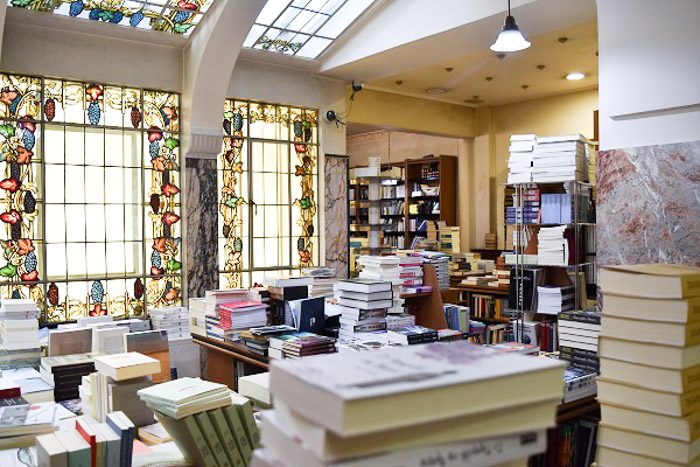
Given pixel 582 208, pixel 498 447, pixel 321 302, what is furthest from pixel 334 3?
pixel 498 447

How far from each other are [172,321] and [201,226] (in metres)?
1.19

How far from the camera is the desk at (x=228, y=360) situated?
461cm

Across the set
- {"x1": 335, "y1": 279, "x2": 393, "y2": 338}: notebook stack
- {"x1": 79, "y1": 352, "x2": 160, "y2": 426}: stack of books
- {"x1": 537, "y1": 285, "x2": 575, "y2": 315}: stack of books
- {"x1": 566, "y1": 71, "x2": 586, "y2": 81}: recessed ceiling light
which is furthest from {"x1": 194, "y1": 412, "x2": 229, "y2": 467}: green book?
{"x1": 566, "y1": 71, "x2": 586, "y2": 81}: recessed ceiling light

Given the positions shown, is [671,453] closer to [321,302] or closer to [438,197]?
[321,302]

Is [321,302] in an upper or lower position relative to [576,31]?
lower

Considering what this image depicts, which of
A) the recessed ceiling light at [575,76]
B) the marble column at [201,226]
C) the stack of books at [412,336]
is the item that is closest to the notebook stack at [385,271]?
the stack of books at [412,336]

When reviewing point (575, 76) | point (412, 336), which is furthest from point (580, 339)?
point (575, 76)

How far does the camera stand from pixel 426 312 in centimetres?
643

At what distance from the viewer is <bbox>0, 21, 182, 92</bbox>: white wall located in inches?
255

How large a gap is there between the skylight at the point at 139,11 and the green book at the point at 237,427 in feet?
17.8

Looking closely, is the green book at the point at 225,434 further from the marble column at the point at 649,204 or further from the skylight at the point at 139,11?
the skylight at the point at 139,11

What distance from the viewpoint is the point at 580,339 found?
3629mm

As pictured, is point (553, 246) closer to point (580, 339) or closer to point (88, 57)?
point (580, 339)

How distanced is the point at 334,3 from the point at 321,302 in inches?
161
